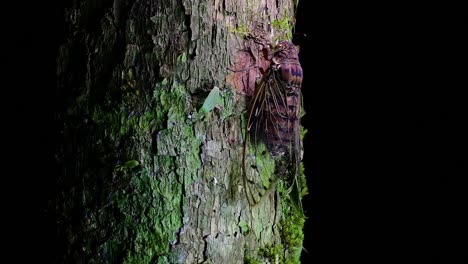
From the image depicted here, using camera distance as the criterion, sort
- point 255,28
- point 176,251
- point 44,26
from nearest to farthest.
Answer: point 176,251 < point 255,28 < point 44,26

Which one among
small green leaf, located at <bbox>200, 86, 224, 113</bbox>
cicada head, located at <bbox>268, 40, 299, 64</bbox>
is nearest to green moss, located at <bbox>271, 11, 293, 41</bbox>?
cicada head, located at <bbox>268, 40, 299, 64</bbox>

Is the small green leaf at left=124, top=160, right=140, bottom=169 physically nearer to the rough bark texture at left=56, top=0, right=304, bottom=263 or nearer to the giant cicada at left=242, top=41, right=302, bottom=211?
the rough bark texture at left=56, top=0, right=304, bottom=263

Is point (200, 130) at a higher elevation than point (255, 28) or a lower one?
lower

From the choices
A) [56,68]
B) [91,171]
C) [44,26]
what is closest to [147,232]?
[91,171]

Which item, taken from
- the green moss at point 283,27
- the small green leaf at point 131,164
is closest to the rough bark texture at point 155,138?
the small green leaf at point 131,164

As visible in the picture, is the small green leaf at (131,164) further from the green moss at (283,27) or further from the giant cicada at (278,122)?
the green moss at (283,27)

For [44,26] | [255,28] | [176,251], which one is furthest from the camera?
[44,26]

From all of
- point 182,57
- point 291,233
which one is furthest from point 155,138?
point 291,233

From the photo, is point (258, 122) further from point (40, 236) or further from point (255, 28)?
point (40, 236)
